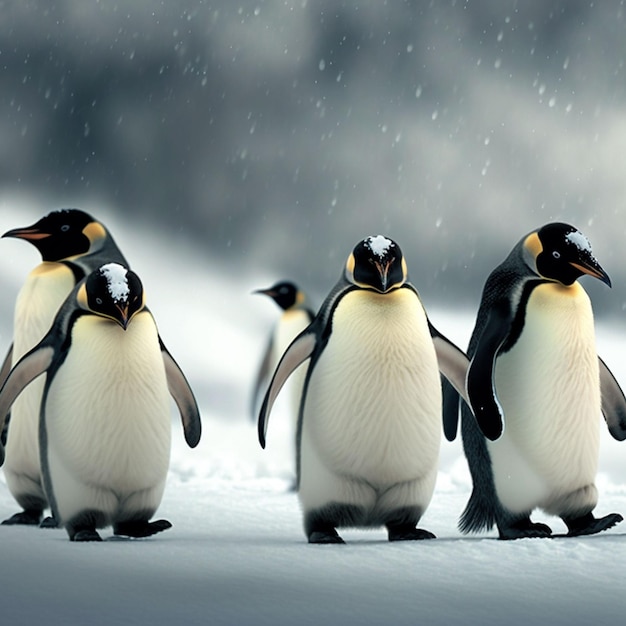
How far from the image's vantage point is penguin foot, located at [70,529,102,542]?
3.13 meters

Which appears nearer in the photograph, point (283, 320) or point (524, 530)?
point (524, 530)

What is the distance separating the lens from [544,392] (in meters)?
3.23

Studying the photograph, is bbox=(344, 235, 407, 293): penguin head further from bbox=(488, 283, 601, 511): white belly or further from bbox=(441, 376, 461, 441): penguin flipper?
bbox=(441, 376, 461, 441): penguin flipper

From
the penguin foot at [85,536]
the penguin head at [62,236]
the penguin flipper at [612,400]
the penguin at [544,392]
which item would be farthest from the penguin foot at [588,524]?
the penguin head at [62,236]

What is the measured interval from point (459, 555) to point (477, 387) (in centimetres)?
58

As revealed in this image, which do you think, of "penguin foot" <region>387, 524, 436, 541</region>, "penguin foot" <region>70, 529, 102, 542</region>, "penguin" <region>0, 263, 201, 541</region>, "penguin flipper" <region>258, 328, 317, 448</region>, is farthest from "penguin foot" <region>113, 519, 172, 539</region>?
"penguin foot" <region>387, 524, 436, 541</region>

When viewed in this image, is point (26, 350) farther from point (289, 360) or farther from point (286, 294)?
point (286, 294)

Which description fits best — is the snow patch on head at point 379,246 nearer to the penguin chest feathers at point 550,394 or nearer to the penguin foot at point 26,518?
the penguin chest feathers at point 550,394

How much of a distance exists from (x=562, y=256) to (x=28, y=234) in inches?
80.8

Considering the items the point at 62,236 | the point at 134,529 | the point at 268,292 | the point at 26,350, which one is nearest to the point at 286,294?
the point at 268,292

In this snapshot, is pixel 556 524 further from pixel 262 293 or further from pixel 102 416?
pixel 262 293

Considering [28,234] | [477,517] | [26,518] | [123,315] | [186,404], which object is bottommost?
[26,518]

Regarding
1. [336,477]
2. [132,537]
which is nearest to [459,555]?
[336,477]

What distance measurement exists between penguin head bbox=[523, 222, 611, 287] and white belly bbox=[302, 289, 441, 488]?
470 mm
